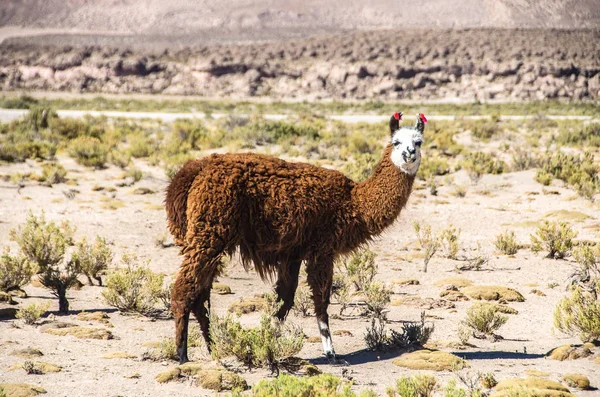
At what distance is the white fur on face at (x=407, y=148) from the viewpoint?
260 inches

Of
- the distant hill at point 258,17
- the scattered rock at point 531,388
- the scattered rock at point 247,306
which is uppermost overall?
the distant hill at point 258,17

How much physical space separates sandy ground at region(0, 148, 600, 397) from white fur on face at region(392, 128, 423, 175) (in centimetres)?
177

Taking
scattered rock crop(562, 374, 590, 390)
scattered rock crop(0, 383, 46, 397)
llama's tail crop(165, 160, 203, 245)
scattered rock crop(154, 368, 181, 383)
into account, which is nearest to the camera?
scattered rock crop(0, 383, 46, 397)

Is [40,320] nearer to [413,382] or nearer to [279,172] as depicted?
[279,172]

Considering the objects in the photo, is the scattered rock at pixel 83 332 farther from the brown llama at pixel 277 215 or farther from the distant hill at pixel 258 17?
the distant hill at pixel 258 17

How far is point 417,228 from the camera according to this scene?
36.9 ft

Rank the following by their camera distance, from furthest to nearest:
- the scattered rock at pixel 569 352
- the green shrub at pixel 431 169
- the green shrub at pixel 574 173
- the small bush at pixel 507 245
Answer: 1. the green shrub at pixel 431 169
2. the green shrub at pixel 574 173
3. the small bush at pixel 507 245
4. the scattered rock at pixel 569 352

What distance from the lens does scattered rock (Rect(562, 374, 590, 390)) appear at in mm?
5746

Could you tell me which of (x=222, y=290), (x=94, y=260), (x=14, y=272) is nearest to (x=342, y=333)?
(x=222, y=290)

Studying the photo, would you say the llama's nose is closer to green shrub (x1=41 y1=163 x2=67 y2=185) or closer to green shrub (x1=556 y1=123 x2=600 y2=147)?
green shrub (x1=41 y1=163 x2=67 y2=185)

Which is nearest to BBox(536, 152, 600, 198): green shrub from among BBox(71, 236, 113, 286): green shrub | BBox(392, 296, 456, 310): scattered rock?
BBox(392, 296, 456, 310): scattered rock

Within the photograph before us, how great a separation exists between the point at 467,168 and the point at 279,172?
40.4 feet

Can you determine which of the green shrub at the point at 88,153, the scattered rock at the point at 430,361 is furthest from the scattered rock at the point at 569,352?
the green shrub at the point at 88,153

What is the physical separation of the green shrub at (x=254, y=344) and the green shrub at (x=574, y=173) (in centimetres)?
1036
